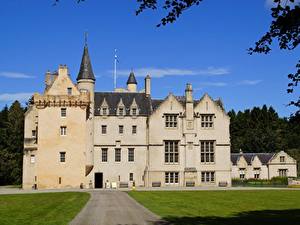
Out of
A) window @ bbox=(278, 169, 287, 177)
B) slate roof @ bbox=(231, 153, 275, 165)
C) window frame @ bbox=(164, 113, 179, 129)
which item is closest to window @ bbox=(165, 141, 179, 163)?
window frame @ bbox=(164, 113, 179, 129)

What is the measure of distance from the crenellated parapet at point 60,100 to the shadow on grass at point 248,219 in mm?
37784

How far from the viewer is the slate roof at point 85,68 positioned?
2391 inches

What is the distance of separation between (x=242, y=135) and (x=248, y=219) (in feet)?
343

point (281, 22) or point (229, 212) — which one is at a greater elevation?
point (281, 22)

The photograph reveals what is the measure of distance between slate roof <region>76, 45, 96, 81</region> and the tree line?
90.3ft

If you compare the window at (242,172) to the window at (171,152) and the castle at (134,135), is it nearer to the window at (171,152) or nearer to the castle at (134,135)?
the castle at (134,135)

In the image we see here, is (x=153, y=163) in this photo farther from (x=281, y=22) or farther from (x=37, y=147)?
(x=281, y=22)

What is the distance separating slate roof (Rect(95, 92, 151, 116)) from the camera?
61688 mm

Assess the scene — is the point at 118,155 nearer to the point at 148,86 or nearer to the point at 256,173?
the point at 148,86

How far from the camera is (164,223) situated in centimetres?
1825

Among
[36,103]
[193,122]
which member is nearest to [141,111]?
[193,122]

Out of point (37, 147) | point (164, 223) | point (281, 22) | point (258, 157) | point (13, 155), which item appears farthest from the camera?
point (258, 157)

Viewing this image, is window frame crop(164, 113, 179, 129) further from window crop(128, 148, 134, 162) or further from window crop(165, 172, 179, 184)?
window crop(165, 172, 179, 184)

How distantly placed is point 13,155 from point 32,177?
24936mm
